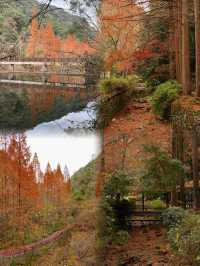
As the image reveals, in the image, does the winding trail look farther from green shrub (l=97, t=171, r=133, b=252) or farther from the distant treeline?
green shrub (l=97, t=171, r=133, b=252)

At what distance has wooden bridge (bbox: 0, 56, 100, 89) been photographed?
153 cm

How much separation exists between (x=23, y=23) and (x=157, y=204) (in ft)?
19.5

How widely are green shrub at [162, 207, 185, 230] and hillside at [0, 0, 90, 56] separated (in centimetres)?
500

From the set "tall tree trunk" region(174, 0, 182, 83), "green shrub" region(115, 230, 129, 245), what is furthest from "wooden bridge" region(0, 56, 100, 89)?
"tall tree trunk" region(174, 0, 182, 83)

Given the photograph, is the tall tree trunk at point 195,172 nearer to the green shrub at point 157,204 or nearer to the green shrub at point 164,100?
the green shrub at point 157,204

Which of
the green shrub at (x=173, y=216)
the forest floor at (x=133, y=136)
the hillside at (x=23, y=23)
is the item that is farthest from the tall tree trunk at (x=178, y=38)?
the hillside at (x=23, y=23)

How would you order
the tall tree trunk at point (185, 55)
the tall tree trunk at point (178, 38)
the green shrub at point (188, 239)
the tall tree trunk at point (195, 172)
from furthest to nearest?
1. the tall tree trunk at point (178, 38)
2. the tall tree trunk at point (185, 55)
3. the tall tree trunk at point (195, 172)
4. the green shrub at point (188, 239)

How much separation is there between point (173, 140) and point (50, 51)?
612cm

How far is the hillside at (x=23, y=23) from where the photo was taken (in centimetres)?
143

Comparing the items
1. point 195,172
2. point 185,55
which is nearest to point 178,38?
point 185,55

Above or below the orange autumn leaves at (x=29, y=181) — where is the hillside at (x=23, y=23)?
above

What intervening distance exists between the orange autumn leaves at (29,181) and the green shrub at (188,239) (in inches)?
98.1

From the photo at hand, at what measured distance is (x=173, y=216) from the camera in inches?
257

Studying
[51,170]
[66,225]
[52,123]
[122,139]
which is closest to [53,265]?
[66,225]
